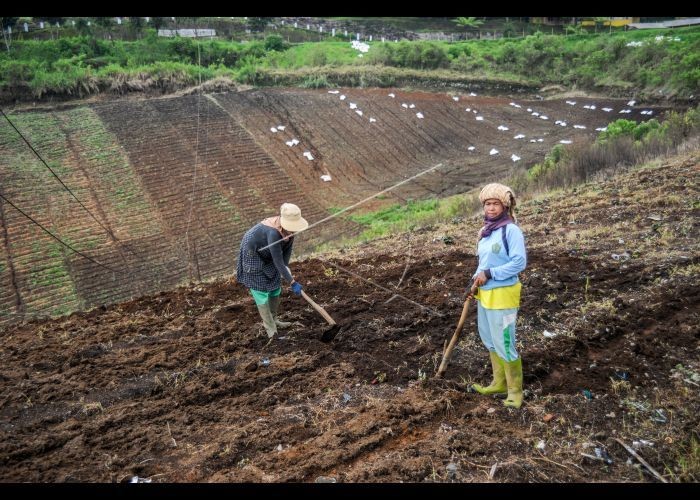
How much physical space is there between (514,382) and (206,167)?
557 inches

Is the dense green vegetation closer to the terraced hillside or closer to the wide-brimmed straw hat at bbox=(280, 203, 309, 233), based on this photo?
the terraced hillside

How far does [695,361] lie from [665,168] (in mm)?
7817

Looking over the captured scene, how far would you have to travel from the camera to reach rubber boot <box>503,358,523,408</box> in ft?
14.8

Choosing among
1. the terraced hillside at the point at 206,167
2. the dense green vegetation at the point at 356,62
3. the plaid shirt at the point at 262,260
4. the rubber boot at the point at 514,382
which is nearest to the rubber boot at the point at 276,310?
the plaid shirt at the point at 262,260

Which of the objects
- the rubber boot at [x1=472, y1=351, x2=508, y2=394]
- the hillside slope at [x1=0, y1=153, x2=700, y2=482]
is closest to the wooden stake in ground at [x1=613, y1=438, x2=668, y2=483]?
the hillside slope at [x1=0, y1=153, x2=700, y2=482]

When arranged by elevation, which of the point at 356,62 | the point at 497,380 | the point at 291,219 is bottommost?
the point at 497,380

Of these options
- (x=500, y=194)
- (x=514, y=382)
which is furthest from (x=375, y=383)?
(x=500, y=194)

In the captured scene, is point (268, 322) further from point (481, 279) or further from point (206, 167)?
point (206, 167)

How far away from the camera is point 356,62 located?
1065 inches

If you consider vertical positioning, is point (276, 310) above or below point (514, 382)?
below

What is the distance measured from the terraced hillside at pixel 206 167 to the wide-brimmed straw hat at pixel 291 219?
24.0 feet

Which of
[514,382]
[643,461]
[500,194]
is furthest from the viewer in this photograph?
[514,382]

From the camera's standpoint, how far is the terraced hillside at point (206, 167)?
12.6 m

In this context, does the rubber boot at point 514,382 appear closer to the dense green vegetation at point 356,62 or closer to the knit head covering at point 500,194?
the knit head covering at point 500,194
